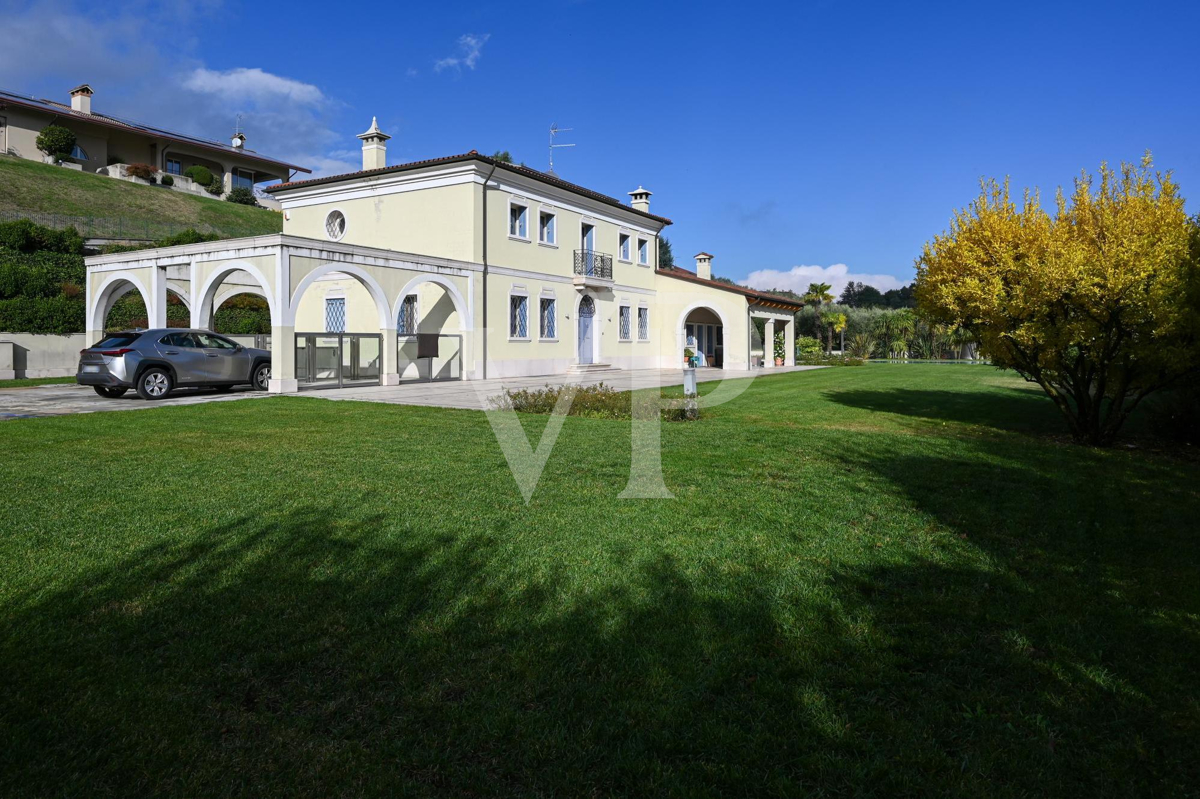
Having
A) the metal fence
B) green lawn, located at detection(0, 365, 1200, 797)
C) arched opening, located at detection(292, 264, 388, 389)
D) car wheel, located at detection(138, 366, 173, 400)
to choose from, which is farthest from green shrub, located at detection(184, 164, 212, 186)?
green lawn, located at detection(0, 365, 1200, 797)

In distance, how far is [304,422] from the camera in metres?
11.4

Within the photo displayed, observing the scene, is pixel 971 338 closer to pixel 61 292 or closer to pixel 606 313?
pixel 606 313

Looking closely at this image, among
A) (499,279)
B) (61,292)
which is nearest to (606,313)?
(499,279)

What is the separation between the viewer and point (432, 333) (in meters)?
24.6

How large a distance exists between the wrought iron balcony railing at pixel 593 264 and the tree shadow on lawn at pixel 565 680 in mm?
26445

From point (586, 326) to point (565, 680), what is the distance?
28.3 m

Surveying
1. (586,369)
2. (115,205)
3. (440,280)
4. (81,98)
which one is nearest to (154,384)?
(440,280)

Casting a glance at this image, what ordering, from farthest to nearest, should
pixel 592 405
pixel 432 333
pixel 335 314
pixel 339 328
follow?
pixel 335 314, pixel 339 328, pixel 432 333, pixel 592 405

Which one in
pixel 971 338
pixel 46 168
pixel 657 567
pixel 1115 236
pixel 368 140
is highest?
pixel 46 168

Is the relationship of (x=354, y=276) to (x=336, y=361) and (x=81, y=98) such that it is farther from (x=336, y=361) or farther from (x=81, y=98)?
(x=81, y=98)

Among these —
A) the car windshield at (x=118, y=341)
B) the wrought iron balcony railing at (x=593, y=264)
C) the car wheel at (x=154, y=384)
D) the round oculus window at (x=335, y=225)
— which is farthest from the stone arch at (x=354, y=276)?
the wrought iron balcony railing at (x=593, y=264)

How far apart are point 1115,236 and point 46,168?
49.6 m

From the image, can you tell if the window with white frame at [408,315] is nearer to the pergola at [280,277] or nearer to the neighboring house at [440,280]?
the neighboring house at [440,280]

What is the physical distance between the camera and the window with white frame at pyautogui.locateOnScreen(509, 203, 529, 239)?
86.2 ft
